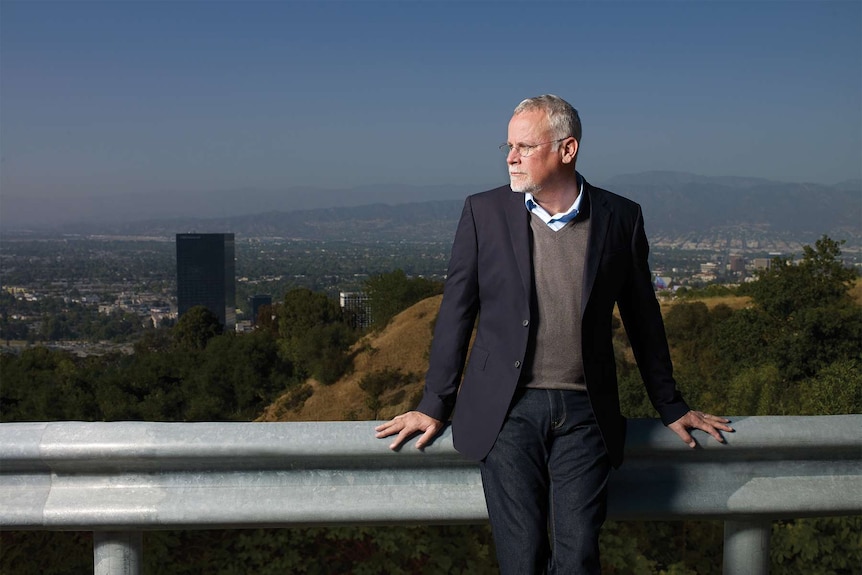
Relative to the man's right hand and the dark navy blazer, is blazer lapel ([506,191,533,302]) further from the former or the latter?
the man's right hand

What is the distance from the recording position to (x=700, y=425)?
2094mm

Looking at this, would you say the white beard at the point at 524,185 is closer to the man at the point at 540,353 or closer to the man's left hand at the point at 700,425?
the man at the point at 540,353

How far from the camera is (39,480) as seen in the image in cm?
199

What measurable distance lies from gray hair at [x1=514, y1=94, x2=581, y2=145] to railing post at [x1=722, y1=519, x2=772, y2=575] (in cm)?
110

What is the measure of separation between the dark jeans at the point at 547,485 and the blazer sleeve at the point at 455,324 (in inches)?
6.7

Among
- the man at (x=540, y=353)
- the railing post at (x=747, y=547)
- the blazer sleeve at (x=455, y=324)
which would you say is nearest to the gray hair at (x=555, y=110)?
the man at (x=540, y=353)

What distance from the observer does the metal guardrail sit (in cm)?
194

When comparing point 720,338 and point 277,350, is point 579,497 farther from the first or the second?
point 277,350

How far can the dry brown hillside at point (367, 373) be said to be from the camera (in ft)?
162

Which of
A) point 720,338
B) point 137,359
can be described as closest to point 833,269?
point 720,338

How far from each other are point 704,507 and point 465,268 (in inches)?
32.0

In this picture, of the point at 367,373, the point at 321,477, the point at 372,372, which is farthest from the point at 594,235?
the point at 367,373

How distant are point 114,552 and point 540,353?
1142 mm

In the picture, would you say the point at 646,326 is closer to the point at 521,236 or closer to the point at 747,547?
the point at 521,236
